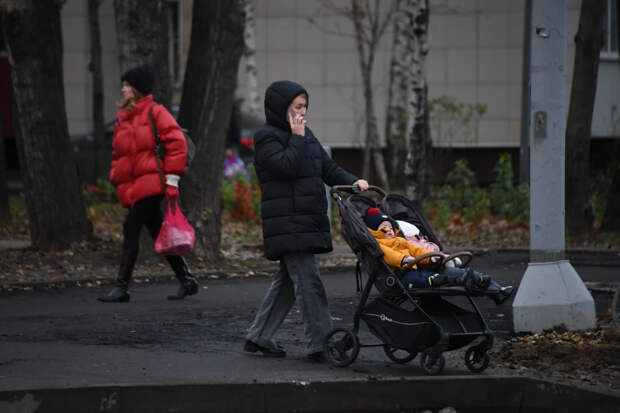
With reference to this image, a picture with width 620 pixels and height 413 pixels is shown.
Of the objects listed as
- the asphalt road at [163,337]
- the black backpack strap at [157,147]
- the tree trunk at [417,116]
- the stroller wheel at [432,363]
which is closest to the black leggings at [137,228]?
the black backpack strap at [157,147]

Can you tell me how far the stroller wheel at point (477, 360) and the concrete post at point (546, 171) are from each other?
1.30 metres

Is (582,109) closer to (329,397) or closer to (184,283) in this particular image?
(184,283)

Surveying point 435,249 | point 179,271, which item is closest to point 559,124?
point 435,249

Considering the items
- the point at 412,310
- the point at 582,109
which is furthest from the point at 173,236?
the point at 582,109

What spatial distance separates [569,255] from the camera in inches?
548

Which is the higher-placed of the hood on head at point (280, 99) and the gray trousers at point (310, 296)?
the hood on head at point (280, 99)

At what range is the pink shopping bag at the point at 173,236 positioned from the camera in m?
9.92

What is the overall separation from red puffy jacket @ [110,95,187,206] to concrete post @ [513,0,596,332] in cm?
319

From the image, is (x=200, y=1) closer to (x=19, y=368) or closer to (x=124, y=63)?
(x=124, y=63)

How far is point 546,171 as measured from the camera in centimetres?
805

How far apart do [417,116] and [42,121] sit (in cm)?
658

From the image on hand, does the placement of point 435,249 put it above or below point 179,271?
above

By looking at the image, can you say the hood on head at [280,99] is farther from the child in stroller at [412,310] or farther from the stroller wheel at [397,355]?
the stroller wheel at [397,355]

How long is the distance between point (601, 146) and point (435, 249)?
22431 millimetres
